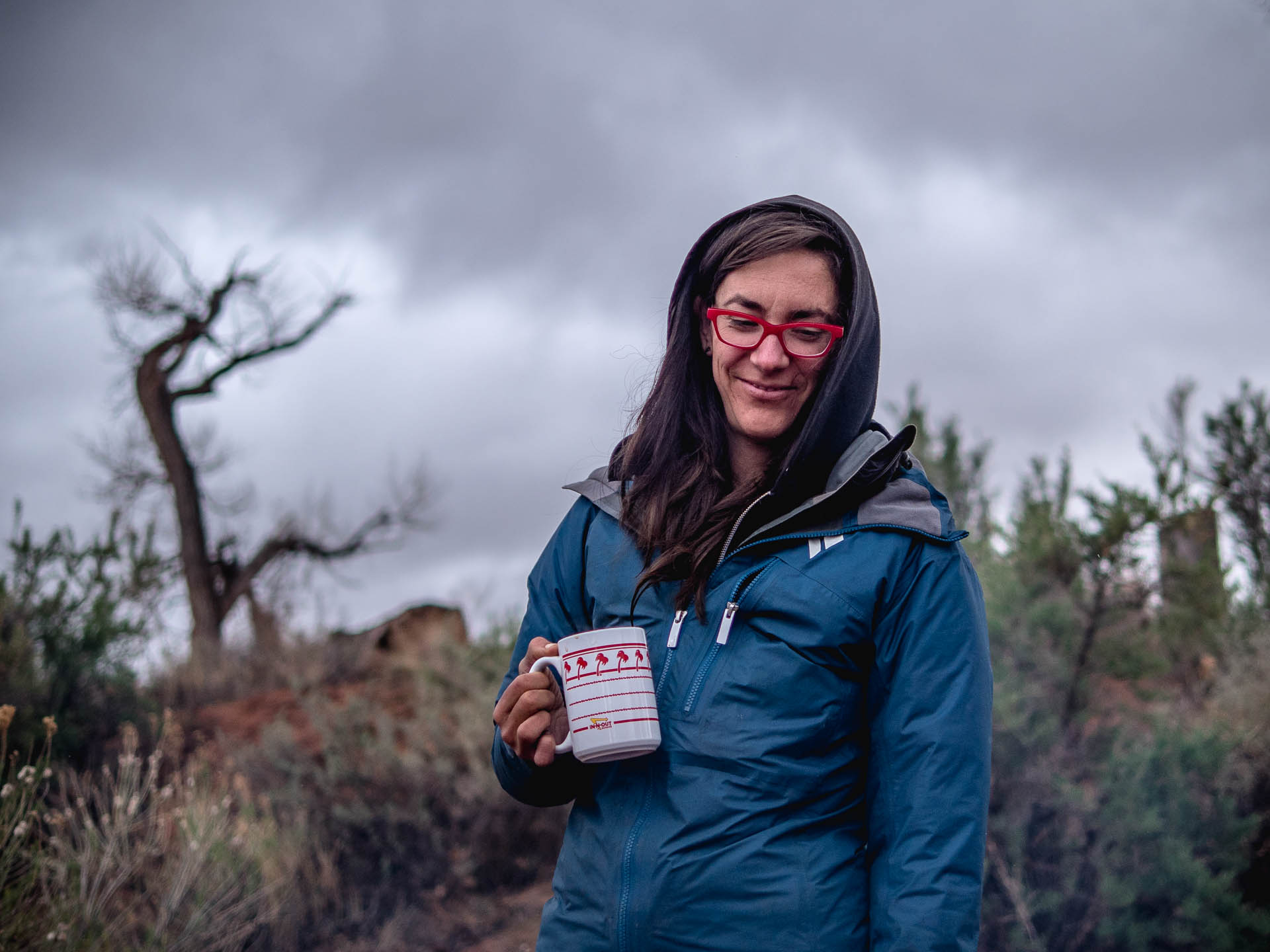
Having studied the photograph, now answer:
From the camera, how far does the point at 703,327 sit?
2211mm

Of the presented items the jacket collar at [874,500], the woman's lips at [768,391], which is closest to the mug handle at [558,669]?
the jacket collar at [874,500]

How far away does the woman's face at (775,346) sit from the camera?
1914 millimetres

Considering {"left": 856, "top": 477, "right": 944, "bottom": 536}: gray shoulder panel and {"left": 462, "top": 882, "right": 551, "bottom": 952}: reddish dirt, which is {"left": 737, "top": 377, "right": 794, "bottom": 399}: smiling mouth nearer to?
{"left": 856, "top": 477, "right": 944, "bottom": 536}: gray shoulder panel

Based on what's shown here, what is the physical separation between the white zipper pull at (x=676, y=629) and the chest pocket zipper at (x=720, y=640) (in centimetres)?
6

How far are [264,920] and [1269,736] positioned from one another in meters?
5.02

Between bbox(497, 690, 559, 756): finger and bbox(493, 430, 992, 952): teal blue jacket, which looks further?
bbox(497, 690, 559, 756): finger

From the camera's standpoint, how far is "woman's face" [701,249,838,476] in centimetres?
191

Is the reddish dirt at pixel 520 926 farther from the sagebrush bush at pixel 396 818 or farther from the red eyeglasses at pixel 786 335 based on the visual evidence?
the red eyeglasses at pixel 786 335

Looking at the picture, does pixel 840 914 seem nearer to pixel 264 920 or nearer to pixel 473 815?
pixel 264 920

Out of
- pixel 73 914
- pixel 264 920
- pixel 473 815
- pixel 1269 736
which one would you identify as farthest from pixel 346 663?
pixel 1269 736

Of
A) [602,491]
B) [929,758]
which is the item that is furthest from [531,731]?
[929,758]

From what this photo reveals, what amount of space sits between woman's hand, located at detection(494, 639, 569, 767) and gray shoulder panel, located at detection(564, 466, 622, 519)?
300mm

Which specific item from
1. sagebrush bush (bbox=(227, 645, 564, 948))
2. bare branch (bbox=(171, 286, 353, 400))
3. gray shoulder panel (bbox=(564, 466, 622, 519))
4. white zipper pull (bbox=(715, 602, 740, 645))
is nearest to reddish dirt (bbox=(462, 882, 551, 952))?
sagebrush bush (bbox=(227, 645, 564, 948))

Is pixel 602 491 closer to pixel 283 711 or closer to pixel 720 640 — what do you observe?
pixel 720 640
